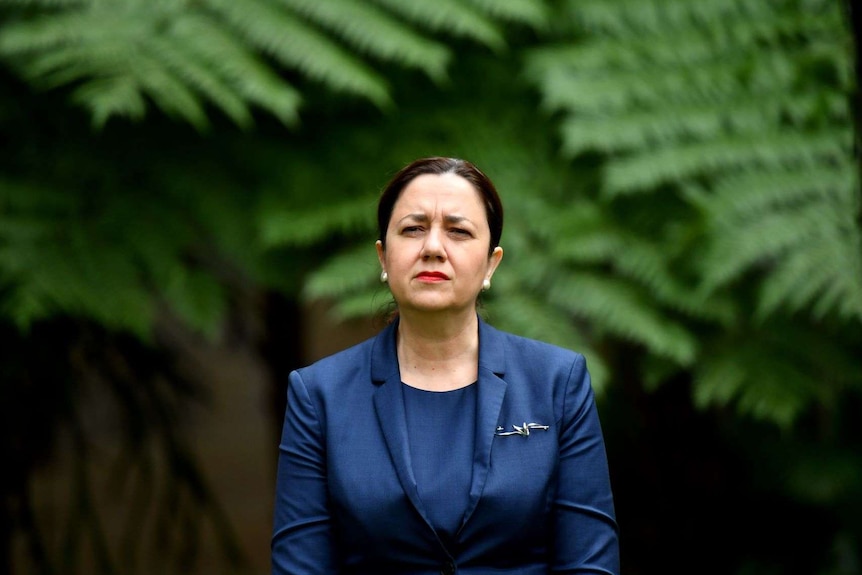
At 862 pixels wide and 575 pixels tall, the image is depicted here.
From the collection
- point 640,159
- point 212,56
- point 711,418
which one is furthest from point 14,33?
point 711,418

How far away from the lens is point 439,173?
1.12 meters

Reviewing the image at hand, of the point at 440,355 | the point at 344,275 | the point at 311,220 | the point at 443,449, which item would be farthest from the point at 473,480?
the point at 311,220

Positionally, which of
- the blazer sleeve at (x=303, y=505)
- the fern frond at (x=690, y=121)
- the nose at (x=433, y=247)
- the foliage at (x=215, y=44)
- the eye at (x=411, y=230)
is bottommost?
the blazer sleeve at (x=303, y=505)

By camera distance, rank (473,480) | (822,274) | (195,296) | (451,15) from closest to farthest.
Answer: (473,480)
(822,274)
(451,15)
(195,296)

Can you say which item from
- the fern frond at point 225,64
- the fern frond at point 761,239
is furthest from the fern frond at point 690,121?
the fern frond at point 225,64

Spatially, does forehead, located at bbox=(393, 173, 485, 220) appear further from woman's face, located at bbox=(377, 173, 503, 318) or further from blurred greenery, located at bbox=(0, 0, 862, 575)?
blurred greenery, located at bbox=(0, 0, 862, 575)

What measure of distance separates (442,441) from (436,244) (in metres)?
0.21

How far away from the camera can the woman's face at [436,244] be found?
1096mm

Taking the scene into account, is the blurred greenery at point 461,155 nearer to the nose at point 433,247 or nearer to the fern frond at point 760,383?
the fern frond at point 760,383

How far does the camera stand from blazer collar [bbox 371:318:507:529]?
3.55 ft

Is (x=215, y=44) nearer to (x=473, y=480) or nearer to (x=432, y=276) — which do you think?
(x=432, y=276)

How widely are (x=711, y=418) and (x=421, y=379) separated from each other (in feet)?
6.76

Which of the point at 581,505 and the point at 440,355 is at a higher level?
the point at 440,355

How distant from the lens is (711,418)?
302cm
